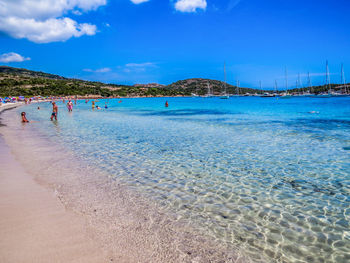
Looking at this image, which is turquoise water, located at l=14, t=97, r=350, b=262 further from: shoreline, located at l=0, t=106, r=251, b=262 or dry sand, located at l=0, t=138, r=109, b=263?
dry sand, located at l=0, t=138, r=109, b=263

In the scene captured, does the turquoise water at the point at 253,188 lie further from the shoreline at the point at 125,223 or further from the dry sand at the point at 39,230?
the dry sand at the point at 39,230

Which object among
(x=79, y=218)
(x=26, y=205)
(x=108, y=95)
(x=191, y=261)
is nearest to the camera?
(x=191, y=261)

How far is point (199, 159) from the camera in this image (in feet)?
31.0

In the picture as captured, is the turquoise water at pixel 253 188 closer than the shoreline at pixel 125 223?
No

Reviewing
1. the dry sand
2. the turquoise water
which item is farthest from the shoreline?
the turquoise water

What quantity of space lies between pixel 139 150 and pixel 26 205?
6.24 meters

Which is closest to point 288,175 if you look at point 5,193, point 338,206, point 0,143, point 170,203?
point 338,206

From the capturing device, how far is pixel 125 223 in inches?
177

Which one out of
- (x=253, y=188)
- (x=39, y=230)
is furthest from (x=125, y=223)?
(x=253, y=188)

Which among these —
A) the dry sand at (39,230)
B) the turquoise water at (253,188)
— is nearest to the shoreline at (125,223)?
the dry sand at (39,230)

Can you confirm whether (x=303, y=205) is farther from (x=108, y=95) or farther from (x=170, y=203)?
(x=108, y=95)

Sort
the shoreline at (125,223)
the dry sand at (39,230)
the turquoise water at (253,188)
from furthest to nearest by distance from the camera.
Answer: the turquoise water at (253,188) < the shoreline at (125,223) < the dry sand at (39,230)

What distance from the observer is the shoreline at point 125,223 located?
11.7 ft

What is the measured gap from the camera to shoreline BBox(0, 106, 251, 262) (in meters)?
3.58
